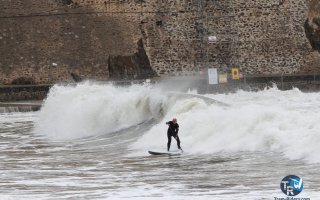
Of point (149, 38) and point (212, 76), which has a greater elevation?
point (149, 38)

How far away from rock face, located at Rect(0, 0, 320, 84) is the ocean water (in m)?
8.91

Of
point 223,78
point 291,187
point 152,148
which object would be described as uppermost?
point 291,187

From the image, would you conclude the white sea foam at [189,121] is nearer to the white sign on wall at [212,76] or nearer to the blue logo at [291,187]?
the blue logo at [291,187]

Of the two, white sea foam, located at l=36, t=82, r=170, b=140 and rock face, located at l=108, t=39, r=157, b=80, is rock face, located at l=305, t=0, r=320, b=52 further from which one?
white sea foam, located at l=36, t=82, r=170, b=140

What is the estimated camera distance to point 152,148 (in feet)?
66.4

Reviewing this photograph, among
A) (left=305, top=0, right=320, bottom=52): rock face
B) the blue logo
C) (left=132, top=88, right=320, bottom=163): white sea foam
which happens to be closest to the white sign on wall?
(left=305, top=0, right=320, bottom=52): rock face

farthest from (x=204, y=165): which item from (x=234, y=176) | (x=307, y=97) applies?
(x=307, y=97)

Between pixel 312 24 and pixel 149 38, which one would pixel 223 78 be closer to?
pixel 149 38

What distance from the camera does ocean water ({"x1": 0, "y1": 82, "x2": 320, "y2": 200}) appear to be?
13.6 m

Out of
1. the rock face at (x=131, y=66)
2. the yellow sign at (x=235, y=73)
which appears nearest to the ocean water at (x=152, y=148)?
the rock face at (x=131, y=66)

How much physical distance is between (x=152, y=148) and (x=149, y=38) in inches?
863

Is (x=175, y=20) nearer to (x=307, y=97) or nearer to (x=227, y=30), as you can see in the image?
(x=227, y=30)

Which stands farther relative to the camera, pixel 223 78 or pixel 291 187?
pixel 223 78

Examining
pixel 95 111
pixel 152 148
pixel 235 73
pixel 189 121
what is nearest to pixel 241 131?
pixel 152 148
